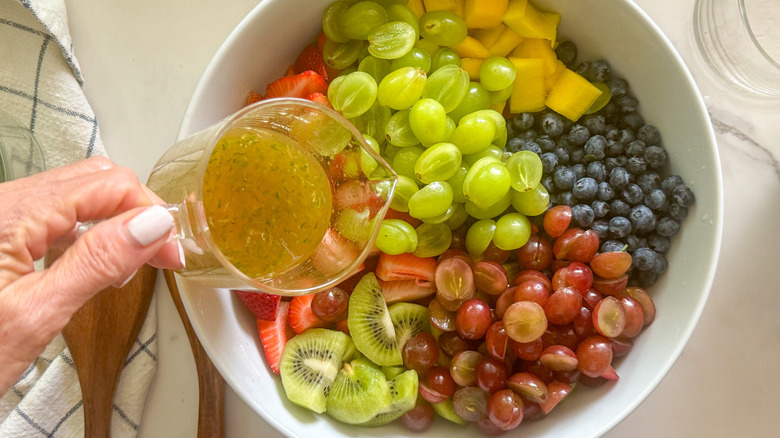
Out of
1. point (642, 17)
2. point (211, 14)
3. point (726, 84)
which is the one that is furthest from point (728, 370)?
point (211, 14)

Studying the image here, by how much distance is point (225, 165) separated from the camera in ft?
2.61

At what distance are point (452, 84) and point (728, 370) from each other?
0.70 metres

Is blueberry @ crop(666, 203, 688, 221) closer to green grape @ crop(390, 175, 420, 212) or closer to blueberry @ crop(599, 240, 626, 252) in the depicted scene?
blueberry @ crop(599, 240, 626, 252)

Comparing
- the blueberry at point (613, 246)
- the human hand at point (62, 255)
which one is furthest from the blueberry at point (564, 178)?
the human hand at point (62, 255)

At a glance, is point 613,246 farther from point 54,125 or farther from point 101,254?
point 54,125

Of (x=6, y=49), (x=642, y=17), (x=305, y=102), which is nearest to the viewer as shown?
(x=305, y=102)

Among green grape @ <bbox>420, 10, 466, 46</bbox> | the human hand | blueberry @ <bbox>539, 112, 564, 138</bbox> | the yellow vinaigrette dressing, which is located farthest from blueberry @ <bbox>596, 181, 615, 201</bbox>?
the human hand

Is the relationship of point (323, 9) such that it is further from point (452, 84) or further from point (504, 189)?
point (504, 189)

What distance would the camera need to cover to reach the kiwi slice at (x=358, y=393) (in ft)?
2.90

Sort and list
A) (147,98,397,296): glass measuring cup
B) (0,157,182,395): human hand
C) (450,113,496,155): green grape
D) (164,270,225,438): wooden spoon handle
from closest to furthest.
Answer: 1. (0,157,182,395): human hand
2. (147,98,397,296): glass measuring cup
3. (450,113,496,155): green grape
4. (164,270,225,438): wooden spoon handle

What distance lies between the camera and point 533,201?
0.90 meters

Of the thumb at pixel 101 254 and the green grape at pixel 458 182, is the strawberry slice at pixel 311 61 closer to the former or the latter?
the green grape at pixel 458 182

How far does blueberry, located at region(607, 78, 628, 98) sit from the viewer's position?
37.9 inches

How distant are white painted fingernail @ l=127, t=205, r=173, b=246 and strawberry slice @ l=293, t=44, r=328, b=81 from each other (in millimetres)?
435
